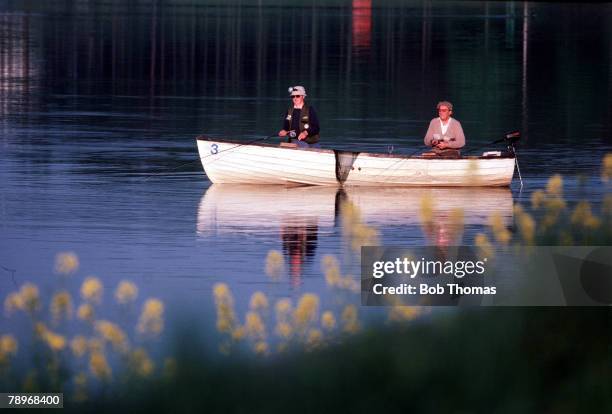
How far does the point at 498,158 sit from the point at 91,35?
6374 cm

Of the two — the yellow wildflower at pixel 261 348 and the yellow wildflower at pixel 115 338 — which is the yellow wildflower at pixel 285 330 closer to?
the yellow wildflower at pixel 261 348

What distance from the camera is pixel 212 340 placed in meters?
16.1

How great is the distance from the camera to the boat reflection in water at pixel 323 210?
26.9 m

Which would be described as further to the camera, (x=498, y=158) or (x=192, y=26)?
(x=192, y=26)

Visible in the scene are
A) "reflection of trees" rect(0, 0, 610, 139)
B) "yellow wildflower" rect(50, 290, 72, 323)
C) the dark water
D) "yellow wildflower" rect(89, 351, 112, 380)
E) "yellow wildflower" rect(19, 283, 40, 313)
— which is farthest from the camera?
"reflection of trees" rect(0, 0, 610, 139)

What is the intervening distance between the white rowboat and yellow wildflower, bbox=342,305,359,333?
630 inches

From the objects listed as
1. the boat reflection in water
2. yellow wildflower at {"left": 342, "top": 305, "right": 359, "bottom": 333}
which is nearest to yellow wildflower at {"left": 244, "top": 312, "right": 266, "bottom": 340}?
yellow wildflower at {"left": 342, "top": 305, "right": 359, "bottom": 333}

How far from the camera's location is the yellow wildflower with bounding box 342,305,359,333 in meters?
15.3

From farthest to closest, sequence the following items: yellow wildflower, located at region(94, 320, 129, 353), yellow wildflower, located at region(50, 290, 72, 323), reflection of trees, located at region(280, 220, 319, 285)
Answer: reflection of trees, located at region(280, 220, 319, 285) < yellow wildflower, located at region(94, 320, 129, 353) < yellow wildflower, located at region(50, 290, 72, 323)

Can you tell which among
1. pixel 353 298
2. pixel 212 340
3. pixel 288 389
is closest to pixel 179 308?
pixel 353 298

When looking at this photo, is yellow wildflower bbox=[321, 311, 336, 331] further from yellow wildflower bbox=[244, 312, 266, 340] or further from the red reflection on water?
the red reflection on water

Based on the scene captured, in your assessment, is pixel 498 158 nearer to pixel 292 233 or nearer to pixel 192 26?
pixel 292 233

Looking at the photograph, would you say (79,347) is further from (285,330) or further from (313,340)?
(313,340)

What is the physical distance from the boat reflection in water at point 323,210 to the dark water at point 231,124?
7 cm
